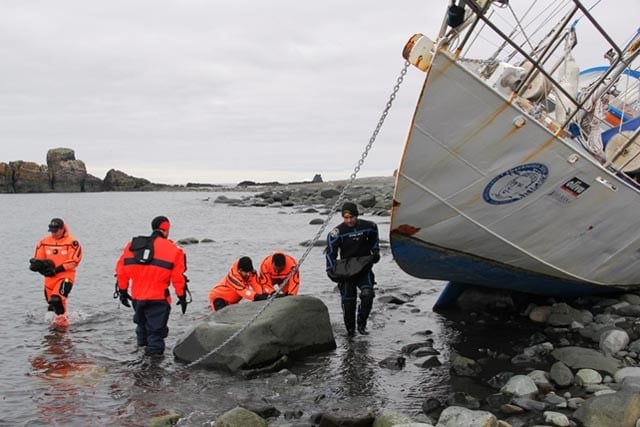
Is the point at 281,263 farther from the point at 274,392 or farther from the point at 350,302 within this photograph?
the point at 274,392

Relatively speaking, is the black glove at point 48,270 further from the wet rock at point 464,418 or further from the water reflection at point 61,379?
the wet rock at point 464,418

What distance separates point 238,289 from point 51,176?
10480 centimetres

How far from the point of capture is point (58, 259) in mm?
9562

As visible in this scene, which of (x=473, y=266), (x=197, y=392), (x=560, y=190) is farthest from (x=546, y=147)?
(x=197, y=392)

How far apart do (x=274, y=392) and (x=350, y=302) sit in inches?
92.9

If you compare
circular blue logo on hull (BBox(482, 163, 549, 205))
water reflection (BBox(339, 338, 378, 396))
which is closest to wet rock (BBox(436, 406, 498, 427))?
water reflection (BBox(339, 338, 378, 396))

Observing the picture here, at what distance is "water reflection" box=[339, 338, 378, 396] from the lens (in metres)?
6.83

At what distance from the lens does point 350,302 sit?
28.9ft

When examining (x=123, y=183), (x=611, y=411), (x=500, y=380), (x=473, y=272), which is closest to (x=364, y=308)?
(x=473, y=272)

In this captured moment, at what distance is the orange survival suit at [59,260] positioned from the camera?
9547mm

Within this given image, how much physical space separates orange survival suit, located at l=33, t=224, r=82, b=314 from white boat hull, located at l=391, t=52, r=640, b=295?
4718 mm

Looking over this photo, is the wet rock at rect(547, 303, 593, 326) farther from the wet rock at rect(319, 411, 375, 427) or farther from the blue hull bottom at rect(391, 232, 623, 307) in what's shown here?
the wet rock at rect(319, 411, 375, 427)

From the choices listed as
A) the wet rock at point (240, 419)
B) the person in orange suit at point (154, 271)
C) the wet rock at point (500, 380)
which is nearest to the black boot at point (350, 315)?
the person in orange suit at point (154, 271)

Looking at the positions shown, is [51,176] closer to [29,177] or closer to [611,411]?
[29,177]
